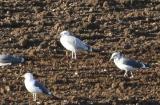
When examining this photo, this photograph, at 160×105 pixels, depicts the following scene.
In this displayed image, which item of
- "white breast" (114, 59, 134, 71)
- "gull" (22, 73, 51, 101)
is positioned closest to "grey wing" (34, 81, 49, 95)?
"gull" (22, 73, 51, 101)

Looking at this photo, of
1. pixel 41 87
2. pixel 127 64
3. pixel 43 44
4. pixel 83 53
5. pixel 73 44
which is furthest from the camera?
pixel 43 44

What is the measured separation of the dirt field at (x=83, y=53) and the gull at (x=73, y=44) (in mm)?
290

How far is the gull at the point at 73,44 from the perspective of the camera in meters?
19.2

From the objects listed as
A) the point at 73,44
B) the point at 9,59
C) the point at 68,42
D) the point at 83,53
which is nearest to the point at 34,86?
the point at 9,59

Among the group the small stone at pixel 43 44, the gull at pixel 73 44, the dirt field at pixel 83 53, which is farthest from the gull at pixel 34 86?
the small stone at pixel 43 44

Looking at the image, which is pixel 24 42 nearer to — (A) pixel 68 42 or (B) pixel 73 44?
(A) pixel 68 42

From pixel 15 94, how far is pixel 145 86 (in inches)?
118

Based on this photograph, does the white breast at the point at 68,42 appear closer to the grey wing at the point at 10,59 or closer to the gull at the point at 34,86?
the grey wing at the point at 10,59

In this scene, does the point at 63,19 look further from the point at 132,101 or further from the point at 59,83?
the point at 132,101

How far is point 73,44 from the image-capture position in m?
19.3

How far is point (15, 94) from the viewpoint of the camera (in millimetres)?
16547

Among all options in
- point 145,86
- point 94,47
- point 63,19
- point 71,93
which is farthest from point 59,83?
point 63,19

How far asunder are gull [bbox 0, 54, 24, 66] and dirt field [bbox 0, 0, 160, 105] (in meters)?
0.20

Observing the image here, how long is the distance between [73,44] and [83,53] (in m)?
0.81
